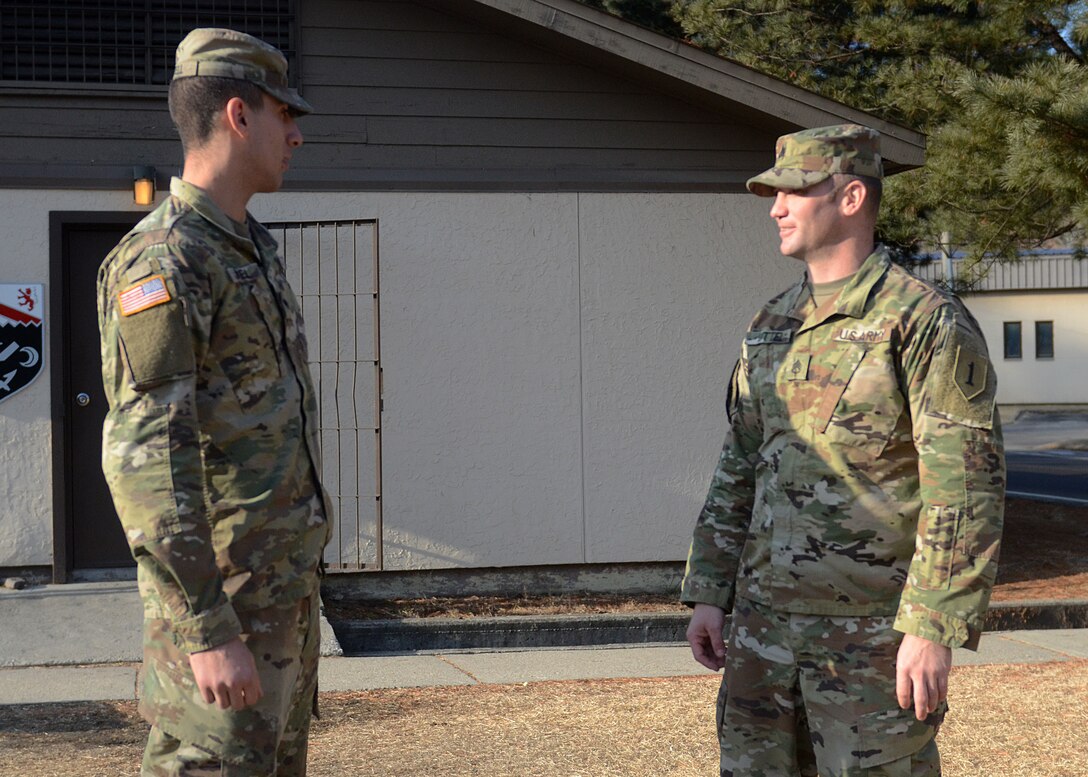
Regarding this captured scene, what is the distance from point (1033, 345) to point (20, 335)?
3563cm

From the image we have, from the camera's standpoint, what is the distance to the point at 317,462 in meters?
2.79

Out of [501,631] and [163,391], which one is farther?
[501,631]

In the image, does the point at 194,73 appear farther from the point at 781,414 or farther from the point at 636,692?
the point at 636,692

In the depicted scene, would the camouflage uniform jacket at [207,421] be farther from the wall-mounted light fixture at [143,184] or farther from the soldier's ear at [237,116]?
the wall-mounted light fixture at [143,184]

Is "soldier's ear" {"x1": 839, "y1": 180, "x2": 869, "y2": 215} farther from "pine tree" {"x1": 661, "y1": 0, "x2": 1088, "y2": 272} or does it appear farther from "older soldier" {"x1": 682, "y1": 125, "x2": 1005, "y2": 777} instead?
"pine tree" {"x1": 661, "y1": 0, "x2": 1088, "y2": 272}

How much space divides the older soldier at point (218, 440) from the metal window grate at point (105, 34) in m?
5.81

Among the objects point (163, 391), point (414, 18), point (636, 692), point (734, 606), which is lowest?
point (636, 692)

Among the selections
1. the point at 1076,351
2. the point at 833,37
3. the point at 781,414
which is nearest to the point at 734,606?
the point at 781,414

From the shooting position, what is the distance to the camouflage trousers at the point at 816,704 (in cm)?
277

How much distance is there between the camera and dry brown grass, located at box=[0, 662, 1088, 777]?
193 inches

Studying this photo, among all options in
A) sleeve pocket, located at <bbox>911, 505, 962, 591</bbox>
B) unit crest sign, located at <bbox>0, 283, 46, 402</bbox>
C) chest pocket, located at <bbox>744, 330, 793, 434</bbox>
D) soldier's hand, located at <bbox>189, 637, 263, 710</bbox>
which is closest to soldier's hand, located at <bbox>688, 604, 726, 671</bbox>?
chest pocket, located at <bbox>744, 330, 793, 434</bbox>

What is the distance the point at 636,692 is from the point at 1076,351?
35427mm

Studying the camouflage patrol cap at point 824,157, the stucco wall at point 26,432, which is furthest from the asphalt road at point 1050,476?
the camouflage patrol cap at point 824,157

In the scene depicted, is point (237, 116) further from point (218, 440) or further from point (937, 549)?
point (937, 549)
